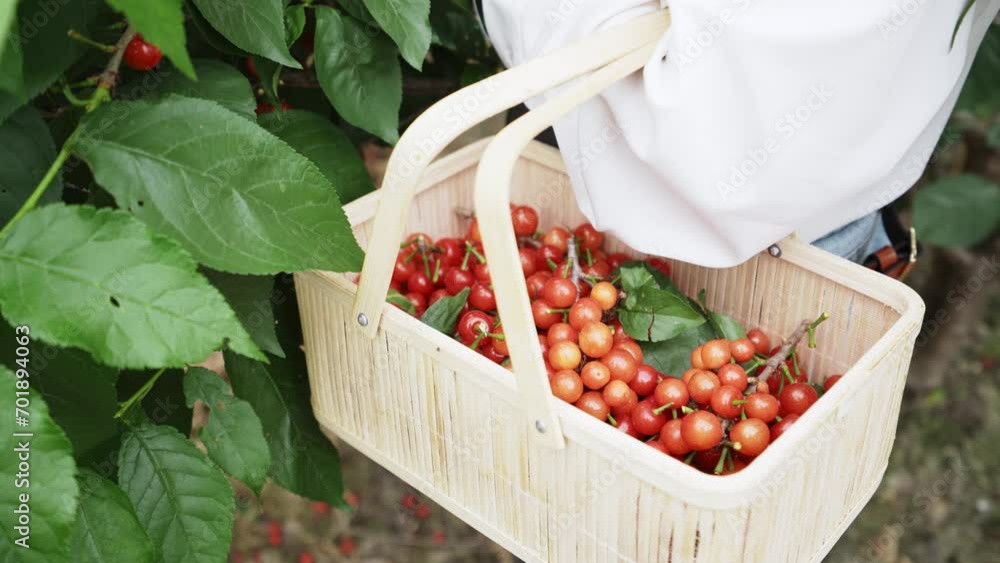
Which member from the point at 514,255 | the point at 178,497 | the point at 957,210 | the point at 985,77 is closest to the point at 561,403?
the point at 514,255

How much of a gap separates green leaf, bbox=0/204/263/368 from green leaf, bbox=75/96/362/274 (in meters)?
0.06

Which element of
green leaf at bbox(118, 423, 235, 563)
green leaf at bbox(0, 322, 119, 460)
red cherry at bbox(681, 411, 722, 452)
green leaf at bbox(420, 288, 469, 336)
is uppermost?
green leaf at bbox(0, 322, 119, 460)

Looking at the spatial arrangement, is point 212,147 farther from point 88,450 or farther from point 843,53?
point 843,53

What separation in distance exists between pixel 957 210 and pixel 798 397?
1018 mm

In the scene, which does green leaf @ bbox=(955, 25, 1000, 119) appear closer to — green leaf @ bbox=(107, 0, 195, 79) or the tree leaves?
the tree leaves

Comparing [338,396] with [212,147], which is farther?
[338,396]

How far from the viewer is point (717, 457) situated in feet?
2.86

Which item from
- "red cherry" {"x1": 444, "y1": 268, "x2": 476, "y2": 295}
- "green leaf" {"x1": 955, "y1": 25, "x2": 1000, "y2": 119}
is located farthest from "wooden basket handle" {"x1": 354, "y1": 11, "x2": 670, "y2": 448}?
"green leaf" {"x1": 955, "y1": 25, "x2": 1000, "y2": 119}

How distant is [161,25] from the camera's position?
60cm

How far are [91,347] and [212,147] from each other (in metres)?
0.19

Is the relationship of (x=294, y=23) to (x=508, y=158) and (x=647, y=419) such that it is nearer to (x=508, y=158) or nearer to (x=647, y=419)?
(x=508, y=158)

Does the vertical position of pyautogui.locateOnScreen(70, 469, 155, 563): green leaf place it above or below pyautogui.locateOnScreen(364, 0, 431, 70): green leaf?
below

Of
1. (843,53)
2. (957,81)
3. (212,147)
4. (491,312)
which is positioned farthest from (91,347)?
(957,81)

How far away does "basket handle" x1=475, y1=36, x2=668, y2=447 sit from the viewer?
69 centimetres
